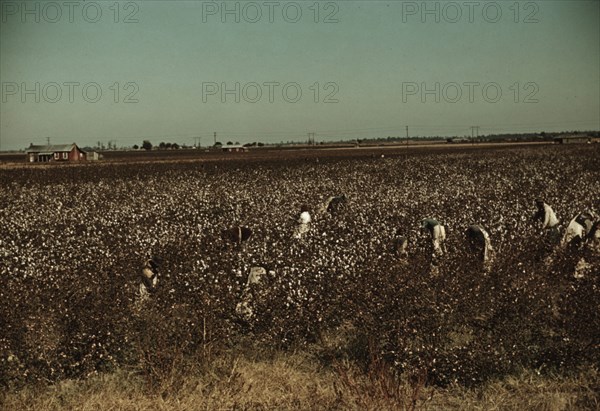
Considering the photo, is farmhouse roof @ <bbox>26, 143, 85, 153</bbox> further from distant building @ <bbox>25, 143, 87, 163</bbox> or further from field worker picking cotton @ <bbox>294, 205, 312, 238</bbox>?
field worker picking cotton @ <bbox>294, 205, 312, 238</bbox>

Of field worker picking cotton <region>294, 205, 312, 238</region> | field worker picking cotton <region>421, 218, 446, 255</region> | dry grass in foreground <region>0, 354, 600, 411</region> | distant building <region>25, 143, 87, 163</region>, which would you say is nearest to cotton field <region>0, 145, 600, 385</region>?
dry grass in foreground <region>0, 354, 600, 411</region>

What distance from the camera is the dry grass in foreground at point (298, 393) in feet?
18.4

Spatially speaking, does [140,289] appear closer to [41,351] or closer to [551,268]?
[41,351]

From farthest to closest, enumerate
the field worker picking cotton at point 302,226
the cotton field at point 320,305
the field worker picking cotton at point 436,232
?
the field worker picking cotton at point 302,226, the field worker picking cotton at point 436,232, the cotton field at point 320,305

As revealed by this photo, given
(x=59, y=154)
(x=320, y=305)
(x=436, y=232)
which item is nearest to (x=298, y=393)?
(x=320, y=305)

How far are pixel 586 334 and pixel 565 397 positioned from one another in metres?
1.03

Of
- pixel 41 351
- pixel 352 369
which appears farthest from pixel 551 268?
pixel 41 351

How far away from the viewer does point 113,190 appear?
3006cm

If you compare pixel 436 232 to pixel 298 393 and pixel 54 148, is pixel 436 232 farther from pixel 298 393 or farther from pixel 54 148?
pixel 54 148

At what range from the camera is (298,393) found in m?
6.07

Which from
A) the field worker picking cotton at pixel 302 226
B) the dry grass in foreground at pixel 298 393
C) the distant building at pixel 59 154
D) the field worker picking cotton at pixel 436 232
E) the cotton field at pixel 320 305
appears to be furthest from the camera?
the distant building at pixel 59 154

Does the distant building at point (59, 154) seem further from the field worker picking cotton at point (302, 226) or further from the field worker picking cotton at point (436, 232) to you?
the field worker picking cotton at point (436, 232)

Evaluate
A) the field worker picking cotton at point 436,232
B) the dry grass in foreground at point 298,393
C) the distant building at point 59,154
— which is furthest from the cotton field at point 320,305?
the distant building at point 59,154

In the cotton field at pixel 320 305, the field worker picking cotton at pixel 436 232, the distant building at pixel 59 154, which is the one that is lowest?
the cotton field at pixel 320 305
